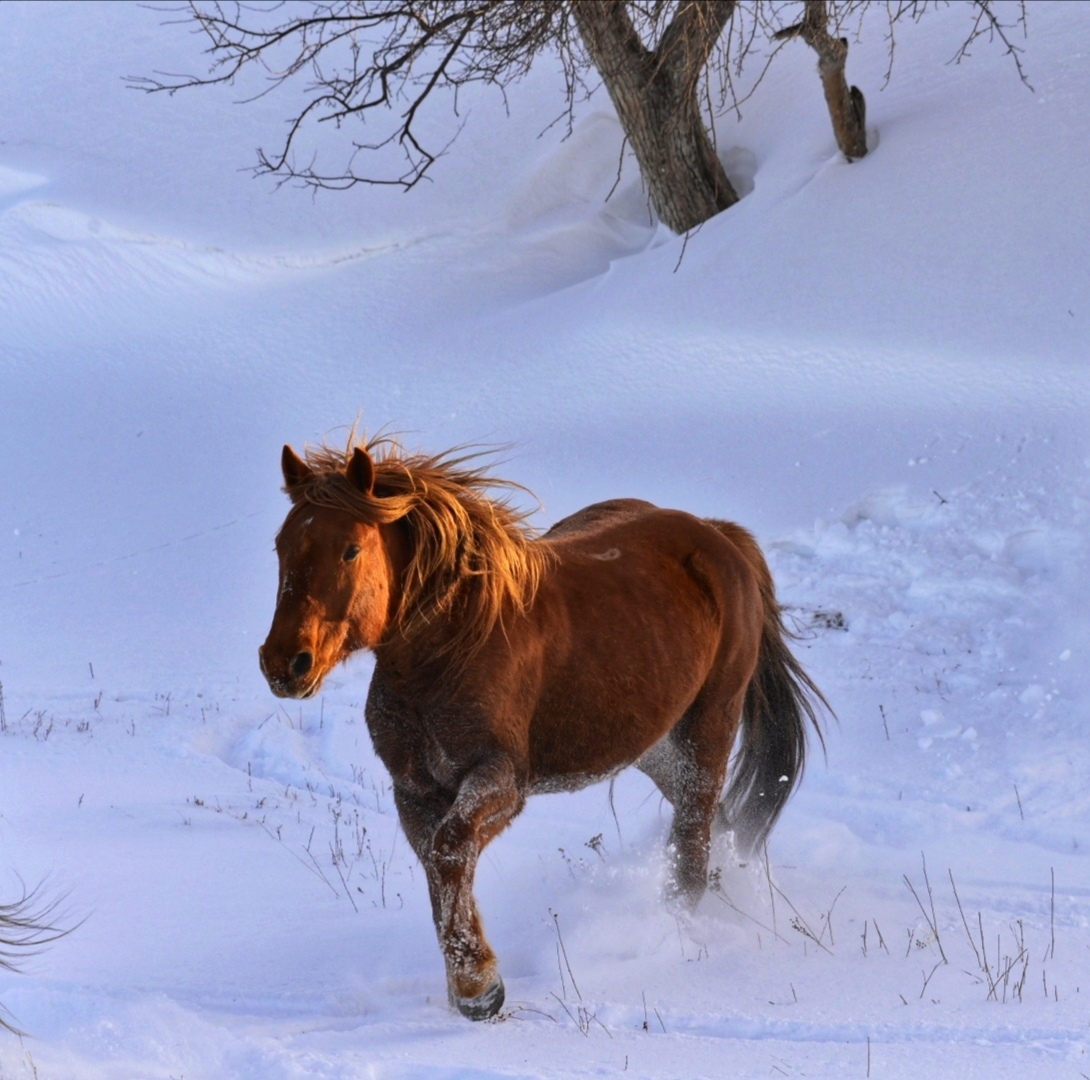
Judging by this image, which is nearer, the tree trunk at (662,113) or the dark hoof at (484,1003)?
the dark hoof at (484,1003)

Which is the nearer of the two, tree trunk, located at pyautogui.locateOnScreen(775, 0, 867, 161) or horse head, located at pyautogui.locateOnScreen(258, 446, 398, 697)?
horse head, located at pyautogui.locateOnScreen(258, 446, 398, 697)

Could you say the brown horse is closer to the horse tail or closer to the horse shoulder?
the horse shoulder

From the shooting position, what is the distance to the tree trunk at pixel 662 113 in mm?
10250

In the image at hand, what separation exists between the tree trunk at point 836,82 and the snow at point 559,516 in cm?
24

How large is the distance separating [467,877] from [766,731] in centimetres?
207

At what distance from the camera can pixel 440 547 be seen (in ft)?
12.6

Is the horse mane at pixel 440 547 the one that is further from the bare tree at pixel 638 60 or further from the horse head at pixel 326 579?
the bare tree at pixel 638 60

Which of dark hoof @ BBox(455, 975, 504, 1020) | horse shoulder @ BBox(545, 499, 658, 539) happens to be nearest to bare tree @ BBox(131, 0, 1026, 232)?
horse shoulder @ BBox(545, 499, 658, 539)

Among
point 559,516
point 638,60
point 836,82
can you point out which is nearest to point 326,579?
point 559,516

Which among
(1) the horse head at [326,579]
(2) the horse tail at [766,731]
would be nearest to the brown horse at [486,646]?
(1) the horse head at [326,579]

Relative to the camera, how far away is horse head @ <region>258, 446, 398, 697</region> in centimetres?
341

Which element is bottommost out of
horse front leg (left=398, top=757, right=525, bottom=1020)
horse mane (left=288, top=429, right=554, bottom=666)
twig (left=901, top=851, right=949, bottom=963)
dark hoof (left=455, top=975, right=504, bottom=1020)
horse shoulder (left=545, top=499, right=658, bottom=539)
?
twig (left=901, top=851, right=949, bottom=963)

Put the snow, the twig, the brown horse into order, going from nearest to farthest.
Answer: the brown horse < the snow < the twig

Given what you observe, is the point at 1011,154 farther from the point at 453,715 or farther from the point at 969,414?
the point at 453,715
